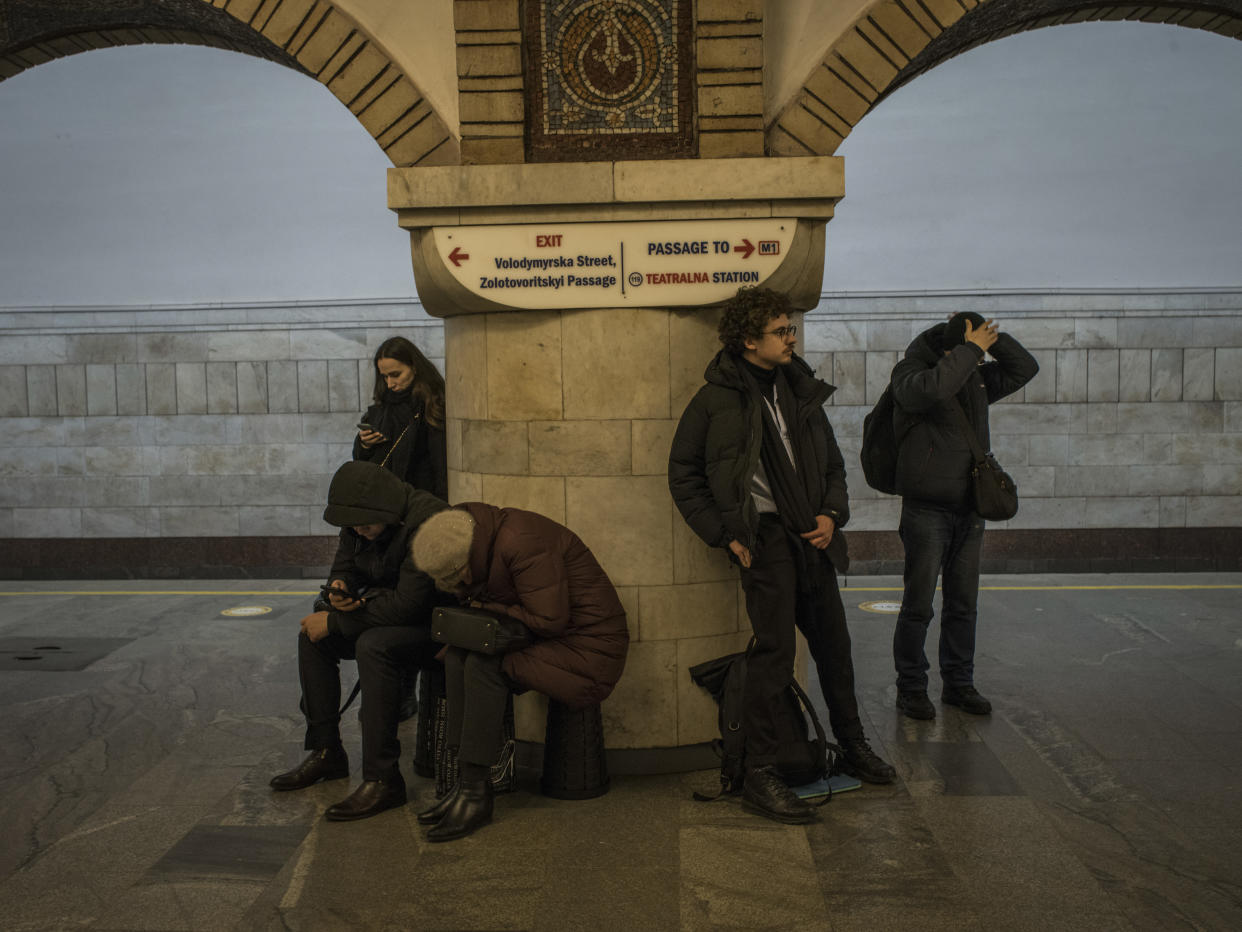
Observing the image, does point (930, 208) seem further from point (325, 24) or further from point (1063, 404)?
point (325, 24)

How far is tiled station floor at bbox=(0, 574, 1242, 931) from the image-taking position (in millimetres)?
3664

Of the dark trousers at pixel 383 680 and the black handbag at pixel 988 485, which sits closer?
the dark trousers at pixel 383 680

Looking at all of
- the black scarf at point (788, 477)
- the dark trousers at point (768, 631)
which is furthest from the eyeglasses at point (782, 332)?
the dark trousers at point (768, 631)

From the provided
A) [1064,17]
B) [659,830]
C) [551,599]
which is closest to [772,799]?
[659,830]

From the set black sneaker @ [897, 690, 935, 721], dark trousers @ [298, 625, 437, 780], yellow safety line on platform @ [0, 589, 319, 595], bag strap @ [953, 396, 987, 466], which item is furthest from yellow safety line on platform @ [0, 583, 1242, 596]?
dark trousers @ [298, 625, 437, 780]

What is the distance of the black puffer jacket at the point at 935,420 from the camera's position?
215 inches

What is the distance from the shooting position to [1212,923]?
349 centimetres

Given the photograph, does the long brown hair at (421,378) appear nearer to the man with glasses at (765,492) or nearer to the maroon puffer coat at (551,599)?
the maroon puffer coat at (551,599)

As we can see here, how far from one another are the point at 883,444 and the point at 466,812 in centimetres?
270

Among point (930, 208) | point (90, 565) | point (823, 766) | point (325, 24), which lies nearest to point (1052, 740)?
point (823, 766)

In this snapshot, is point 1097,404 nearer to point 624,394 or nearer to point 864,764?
point 864,764

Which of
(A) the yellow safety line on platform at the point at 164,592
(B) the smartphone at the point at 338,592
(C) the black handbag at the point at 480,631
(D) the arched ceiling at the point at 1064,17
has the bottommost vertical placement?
(A) the yellow safety line on platform at the point at 164,592

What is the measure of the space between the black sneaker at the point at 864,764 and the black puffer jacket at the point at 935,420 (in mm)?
1343

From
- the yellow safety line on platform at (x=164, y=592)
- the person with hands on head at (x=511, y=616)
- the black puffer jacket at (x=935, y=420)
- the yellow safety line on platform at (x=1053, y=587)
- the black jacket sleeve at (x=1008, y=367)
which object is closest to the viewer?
the person with hands on head at (x=511, y=616)
